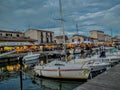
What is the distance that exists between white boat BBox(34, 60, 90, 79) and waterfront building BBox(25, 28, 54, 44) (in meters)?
64.3

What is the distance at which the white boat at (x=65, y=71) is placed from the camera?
1667cm

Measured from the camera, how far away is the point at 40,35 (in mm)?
86062

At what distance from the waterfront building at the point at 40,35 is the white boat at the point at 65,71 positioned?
64.3 m

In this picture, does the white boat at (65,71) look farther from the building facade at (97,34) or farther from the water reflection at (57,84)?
the building facade at (97,34)

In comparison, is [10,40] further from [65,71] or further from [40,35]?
[65,71]

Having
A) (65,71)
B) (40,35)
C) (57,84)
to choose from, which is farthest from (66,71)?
(40,35)

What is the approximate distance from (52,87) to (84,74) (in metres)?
3.39

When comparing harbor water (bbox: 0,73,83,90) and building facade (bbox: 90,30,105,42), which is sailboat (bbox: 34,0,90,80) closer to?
harbor water (bbox: 0,73,83,90)

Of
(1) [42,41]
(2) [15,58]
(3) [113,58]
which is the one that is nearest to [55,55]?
(2) [15,58]

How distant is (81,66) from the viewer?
1678 centimetres

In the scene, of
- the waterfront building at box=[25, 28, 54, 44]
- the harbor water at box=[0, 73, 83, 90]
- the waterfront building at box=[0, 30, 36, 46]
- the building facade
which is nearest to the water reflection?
the harbor water at box=[0, 73, 83, 90]

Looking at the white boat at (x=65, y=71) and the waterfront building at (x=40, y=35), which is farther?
the waterfront building at (x=40, y=35)

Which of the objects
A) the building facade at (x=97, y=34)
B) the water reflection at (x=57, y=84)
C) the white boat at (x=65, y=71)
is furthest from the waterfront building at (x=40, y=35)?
the building facade at (x=97, y=34)

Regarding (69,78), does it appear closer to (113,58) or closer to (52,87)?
(52,87)
